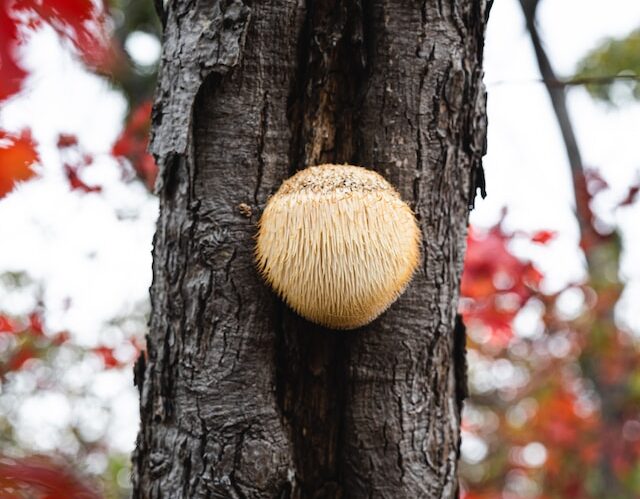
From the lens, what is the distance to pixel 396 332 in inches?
76.7

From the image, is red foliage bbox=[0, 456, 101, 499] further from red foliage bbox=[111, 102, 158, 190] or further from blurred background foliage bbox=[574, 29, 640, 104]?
blurred background foliage bbox=[574, 29, 640, 104]

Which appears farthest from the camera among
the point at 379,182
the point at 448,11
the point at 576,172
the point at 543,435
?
the point at 543,435

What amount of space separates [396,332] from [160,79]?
1.10m

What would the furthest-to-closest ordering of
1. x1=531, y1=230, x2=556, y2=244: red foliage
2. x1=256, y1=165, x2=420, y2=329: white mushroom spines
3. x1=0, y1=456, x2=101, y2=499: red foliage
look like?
1. x1=531, y1=230, x2=556, y2=244: red foliage
2. x1=256, y1=165, x2=420, y2=329: white mushroom spines
3. x1=0, y1=456, x2=101, y2=499: red foliage

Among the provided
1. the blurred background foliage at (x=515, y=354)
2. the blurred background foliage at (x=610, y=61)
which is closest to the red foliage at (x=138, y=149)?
the blurred background foliage at (x=515, y=354)

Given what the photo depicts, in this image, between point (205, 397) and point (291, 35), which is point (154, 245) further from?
point (291, 35)

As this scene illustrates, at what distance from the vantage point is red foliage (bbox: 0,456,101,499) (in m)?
1.11

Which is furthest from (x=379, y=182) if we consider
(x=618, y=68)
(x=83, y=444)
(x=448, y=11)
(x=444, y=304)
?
(x=83, y=444)

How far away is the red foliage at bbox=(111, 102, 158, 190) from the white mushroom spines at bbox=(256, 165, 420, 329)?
9.43 ft

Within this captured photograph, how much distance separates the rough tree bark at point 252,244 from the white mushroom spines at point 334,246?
6.0 inches

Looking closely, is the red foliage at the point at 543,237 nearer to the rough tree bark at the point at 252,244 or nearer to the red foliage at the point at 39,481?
the rough tree bark at the point at 252,244

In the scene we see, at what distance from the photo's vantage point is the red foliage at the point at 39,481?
1.11 metres

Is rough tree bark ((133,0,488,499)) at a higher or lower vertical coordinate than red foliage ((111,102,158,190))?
lower

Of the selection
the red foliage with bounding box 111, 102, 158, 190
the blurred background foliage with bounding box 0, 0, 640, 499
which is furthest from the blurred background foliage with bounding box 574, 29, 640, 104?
the red foliage with bounding box 111, 102, 158, 190
